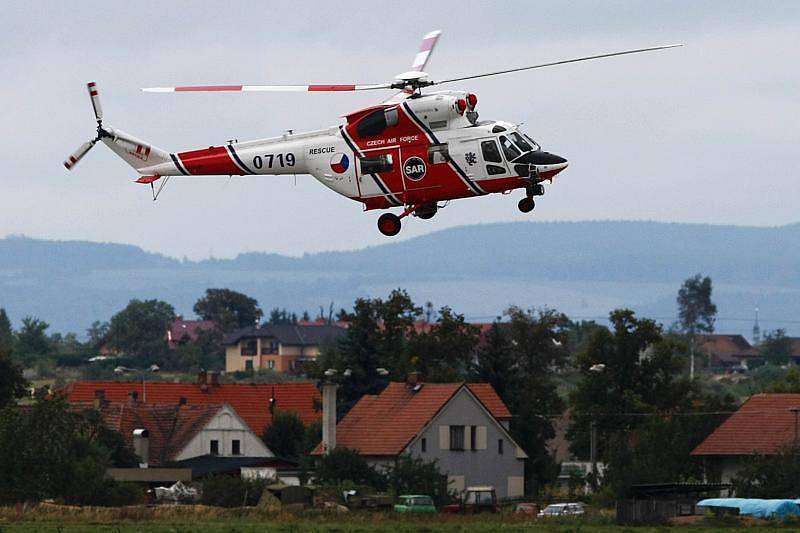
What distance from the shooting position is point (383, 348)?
111 metres

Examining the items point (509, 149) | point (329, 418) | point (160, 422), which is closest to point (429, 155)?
point (509, 149)

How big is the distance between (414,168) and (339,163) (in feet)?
8.30

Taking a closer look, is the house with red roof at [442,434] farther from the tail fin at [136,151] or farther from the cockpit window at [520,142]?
the cockpit window at [520,142]

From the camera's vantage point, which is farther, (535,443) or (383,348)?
(383,348)

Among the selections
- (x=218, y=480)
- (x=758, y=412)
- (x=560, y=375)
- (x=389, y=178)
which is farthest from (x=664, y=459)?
(x=560, y=375)

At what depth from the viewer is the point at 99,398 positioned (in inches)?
3856

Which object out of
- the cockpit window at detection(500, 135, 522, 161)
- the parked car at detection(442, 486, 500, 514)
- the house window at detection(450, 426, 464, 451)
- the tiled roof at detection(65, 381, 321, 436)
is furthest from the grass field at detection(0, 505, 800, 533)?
the tiled roof at detection(65, 381, 321, 436)

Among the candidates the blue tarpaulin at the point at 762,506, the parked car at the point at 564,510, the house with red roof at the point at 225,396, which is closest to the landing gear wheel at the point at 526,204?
the blue tarpaulin at the point at 762,506

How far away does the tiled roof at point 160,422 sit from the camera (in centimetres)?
9225

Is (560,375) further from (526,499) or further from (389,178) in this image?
(389,178)

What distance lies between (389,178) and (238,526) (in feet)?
48.7

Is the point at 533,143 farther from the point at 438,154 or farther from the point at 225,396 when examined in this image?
the point at 225,396

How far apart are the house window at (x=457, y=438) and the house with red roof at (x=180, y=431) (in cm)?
1077

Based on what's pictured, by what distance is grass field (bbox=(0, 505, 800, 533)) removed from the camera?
188ft
